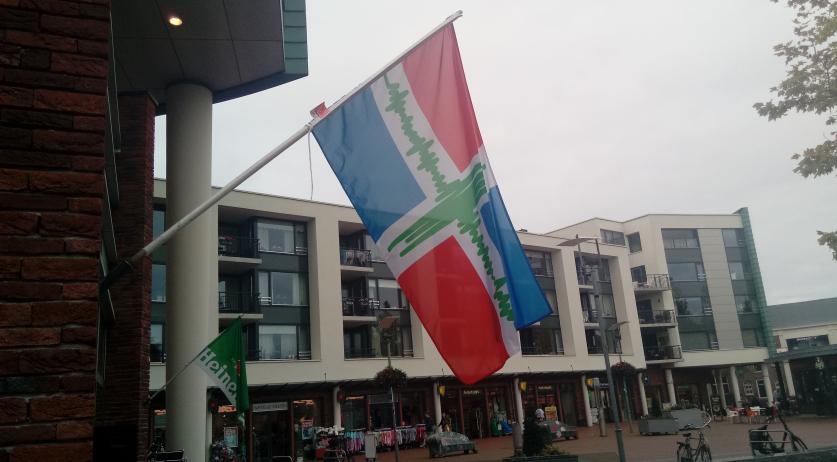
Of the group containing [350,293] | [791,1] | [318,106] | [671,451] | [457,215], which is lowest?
[671,451]

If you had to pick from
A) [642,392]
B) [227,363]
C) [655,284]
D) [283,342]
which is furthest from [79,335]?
[655,284]

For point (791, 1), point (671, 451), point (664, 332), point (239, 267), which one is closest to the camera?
point (791, 1)

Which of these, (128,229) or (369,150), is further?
(128,229)

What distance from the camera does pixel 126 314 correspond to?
39.7 ft

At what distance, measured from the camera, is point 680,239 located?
6025 cm

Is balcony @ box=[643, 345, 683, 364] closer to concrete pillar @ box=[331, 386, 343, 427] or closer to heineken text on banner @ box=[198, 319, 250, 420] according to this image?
concrete pillar @ box=[331, 386, 343, 427]

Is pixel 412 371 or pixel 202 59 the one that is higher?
pixel 202 59

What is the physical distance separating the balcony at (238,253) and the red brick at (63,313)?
30.7 metres

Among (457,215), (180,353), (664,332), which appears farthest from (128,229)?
(664,332)

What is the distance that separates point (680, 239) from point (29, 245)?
206 feet

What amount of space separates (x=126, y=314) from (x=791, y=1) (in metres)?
16.9

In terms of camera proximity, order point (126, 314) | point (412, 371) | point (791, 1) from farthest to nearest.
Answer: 1. point (412, 371)
2. point (791, 1)
3. point (126, 314)

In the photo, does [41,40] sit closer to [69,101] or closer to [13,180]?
[69,101]

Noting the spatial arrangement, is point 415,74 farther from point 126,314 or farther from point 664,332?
point 664,332
